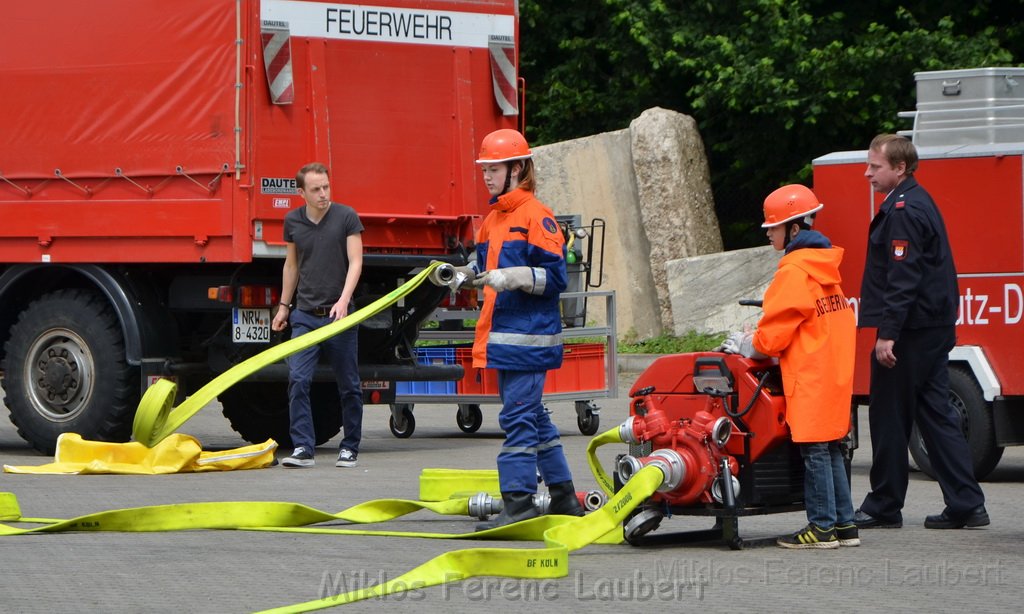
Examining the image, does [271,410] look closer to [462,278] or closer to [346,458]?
[346,458]

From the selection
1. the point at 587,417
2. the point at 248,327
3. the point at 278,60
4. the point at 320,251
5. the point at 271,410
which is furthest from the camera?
the point at 587,417

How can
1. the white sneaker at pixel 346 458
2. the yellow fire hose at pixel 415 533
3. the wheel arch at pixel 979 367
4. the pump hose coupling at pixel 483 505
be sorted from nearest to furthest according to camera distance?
the yellow fire hose at pixel 415 533, the pump hose coupling at pixel 483 505, the wheel arch at pixel 979 367, the white sneaker at pixel 346 458

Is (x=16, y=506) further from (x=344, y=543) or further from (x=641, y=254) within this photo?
(x=641, y=254)

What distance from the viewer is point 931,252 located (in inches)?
345

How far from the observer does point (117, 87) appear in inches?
477

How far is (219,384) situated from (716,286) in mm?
12832

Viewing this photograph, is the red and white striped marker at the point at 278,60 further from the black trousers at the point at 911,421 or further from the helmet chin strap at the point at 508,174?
the black trousers at the point at 911,421

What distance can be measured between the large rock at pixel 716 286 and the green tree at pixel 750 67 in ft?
5.69

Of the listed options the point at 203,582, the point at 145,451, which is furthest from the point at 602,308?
the point at 203,582

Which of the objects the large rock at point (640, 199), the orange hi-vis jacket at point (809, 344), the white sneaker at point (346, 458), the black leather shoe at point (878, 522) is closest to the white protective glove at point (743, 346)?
the orange hi-vis jacket at point (809, 344)

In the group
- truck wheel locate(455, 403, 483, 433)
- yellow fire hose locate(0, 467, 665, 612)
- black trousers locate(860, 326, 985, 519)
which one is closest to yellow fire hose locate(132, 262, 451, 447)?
yellow fire hose locate(0, 467, 665, 612)

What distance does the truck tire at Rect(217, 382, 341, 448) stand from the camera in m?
13.1

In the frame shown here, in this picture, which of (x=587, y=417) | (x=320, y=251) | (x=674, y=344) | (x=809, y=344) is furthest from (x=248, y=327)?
(x=674, y=344)

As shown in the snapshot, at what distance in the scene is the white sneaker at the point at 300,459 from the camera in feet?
37.4
